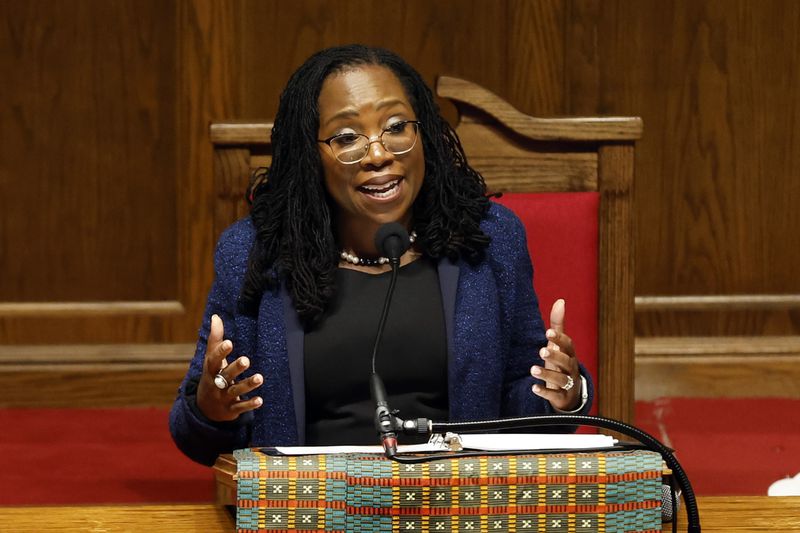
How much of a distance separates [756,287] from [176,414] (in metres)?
1.76

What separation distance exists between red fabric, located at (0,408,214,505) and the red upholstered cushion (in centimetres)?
89

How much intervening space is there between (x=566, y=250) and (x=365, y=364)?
1.18ft

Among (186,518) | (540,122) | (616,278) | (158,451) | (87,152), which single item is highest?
(540,122)

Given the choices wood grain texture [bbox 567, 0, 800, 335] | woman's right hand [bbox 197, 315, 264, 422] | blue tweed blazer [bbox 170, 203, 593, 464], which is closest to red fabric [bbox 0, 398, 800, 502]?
wood grain texture [bbox 567, 0, 800, 335]

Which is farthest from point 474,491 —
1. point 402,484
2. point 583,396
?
point 583,396

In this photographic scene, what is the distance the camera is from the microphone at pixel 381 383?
1.02m

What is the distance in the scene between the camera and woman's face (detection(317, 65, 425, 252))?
57.4 inches

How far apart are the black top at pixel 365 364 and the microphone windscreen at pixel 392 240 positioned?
237mm

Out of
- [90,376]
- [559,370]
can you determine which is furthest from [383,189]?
[90,376]

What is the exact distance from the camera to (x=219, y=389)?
4.18 ft

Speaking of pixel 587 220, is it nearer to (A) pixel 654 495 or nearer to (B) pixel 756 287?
(A) pixel 654 495

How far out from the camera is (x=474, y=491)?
980mm

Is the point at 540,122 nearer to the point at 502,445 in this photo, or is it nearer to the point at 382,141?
the point at 382,141

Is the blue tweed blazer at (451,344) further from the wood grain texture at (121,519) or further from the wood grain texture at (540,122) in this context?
the wood grain texture at (121,519)
